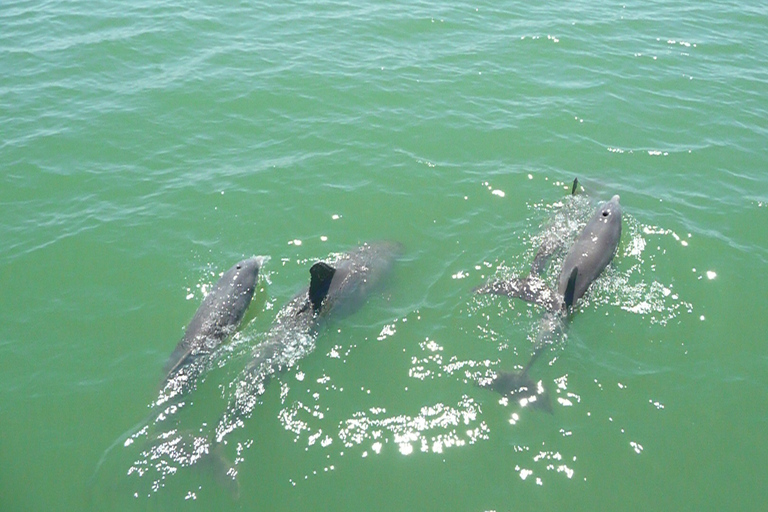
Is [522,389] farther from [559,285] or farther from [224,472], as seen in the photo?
[224,472]

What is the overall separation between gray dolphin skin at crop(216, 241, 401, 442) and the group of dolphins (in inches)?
0.9

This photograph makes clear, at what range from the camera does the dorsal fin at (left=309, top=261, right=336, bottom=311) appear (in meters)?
14.0

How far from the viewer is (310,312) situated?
14734 mm

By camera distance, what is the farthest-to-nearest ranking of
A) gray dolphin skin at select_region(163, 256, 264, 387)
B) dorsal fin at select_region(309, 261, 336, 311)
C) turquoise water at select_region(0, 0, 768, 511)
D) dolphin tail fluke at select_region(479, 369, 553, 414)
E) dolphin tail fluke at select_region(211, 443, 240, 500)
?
dorsal fin at select_region(309, 261, 336, 311), gray dolphin skin at select_region(163, 256, 264, 387), dolphin tail fluke at select_region(479, 369, 553, 414), turquoise water at select_region(0, 0, 768, 511), dolphin tail fluke at select_region(211, 443, 240, 500)

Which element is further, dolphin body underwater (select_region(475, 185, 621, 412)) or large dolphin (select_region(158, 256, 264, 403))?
large dolphin (select_region(158, 256, 264, 403))

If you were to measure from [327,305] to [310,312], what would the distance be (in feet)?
1.52

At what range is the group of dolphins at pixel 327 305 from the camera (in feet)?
43.8

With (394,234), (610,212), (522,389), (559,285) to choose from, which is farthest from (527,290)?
(394,234)

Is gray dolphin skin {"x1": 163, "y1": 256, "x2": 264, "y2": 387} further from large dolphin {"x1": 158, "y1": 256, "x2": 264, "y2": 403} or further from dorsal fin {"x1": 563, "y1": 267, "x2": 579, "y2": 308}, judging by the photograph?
dorsal fin {"x1": 563, "y1": 267, "x2": 579, "y2": 308}

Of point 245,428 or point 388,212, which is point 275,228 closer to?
point 388,212

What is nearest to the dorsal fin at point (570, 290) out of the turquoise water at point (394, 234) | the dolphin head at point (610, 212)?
the turquoise water at point (394, 234)

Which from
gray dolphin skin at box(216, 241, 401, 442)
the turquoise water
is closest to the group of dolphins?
gray dolphin skin at box(216, 241, 401, 442)

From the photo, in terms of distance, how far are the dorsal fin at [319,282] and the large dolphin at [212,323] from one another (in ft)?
5.93

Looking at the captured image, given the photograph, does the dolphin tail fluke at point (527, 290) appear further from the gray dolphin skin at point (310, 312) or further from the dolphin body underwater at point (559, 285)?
the gray dolphin skin at point (310, 312)
